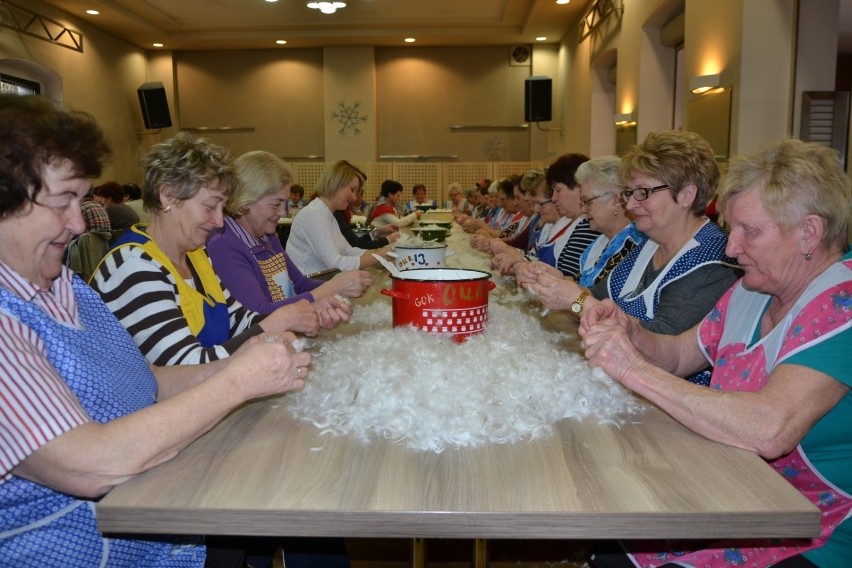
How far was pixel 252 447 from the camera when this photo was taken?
107cm

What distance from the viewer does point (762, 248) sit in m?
1.34

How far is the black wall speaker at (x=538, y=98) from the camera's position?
12516mm

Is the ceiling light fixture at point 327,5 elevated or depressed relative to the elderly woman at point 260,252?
elevated

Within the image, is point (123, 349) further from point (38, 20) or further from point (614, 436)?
point (38, 20)

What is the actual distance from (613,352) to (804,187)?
1.67ft

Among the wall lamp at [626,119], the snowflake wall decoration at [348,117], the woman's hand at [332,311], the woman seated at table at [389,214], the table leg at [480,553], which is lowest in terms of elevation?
the table leg at [480,553]

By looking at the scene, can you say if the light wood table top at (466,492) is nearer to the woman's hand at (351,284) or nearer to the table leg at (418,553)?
the table leg at (418,553)

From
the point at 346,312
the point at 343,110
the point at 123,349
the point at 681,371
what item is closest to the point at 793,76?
the point at 681,371

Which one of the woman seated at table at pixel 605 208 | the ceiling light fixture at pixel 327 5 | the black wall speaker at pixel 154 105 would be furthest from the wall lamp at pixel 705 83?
the black wall speaker at pixel 154 105

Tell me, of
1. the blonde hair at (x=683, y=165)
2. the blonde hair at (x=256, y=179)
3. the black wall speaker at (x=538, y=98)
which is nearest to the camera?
the blonde hair at (x=683, y=165)

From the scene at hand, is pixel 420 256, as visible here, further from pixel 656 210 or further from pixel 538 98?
pixel 538 98

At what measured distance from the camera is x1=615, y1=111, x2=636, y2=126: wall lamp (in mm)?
8414

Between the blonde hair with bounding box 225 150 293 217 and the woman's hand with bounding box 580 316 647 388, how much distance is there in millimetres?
1716

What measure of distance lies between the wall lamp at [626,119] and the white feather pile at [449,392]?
7624mm
